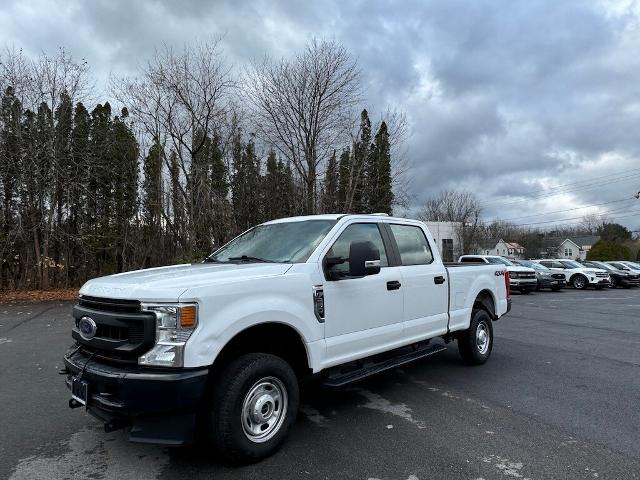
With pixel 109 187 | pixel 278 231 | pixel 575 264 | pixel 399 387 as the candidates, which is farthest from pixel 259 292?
pixel 575 264

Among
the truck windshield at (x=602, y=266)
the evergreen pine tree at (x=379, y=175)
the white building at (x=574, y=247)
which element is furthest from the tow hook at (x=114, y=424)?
the white building at (x=574, y=247)

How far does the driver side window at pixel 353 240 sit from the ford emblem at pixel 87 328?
2051 mm

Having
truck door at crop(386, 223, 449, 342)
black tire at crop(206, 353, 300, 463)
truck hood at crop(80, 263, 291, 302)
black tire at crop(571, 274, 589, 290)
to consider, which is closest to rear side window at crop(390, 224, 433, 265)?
A: truck door at crop(386, 223, 449, 342)

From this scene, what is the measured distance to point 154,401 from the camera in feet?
10.1

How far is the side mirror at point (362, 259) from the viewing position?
4031 mm

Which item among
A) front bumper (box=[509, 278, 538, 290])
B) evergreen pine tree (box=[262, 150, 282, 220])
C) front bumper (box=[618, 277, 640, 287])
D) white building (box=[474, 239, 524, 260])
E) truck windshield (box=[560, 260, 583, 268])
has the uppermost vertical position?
evergreen pine tree (box=[262, 150, 282, 220])

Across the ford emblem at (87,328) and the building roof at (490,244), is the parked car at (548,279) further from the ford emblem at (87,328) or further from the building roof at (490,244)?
the building roof at (490,244)

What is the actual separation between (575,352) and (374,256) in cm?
537

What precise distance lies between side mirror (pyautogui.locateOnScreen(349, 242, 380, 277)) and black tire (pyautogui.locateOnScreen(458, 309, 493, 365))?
9.56 ft

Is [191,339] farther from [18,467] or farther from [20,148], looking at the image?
[20,148]

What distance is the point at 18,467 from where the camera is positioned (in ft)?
11.5

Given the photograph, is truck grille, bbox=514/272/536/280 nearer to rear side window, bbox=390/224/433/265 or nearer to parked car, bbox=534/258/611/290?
parked car, bbox=534/258/611/290

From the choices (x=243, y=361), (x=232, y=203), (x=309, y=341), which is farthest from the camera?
(x=232, y=203)

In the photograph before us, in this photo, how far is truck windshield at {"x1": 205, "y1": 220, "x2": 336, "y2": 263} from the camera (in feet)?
14.5
